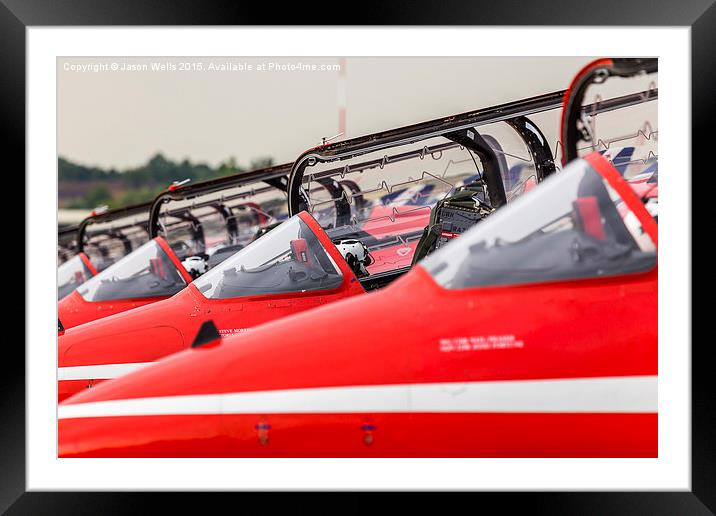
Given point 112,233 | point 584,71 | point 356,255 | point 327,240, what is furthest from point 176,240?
point 584,71

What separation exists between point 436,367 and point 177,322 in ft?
6.65

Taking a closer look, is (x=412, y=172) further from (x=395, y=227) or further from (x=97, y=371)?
(x=97, y=371)

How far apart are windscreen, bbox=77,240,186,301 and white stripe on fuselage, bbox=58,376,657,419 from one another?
9.48ft

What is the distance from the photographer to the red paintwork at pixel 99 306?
4684 millimetres

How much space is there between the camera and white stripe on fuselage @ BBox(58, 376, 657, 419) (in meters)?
1.83

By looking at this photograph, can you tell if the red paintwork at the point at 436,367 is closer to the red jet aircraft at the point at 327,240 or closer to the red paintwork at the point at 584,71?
the red paintwork at the point at 584,71
